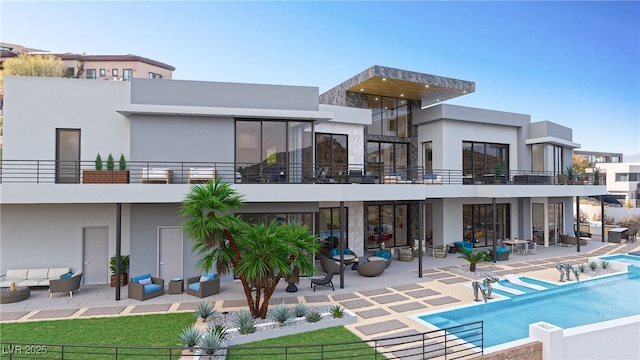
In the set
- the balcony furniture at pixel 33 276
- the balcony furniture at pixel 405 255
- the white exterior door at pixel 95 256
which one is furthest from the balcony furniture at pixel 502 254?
the balcony furniture at pixel 33 276

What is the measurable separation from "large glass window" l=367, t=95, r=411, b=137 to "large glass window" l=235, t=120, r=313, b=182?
24.6 feet

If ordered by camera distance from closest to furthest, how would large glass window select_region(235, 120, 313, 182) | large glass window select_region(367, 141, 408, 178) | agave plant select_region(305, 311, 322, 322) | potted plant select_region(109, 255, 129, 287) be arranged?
agave plant select_region(305, 311, 322, 322)
potted plant select_region(109, 255, 129, 287)
large glass window select_region(235, 120, 313, 182)
large glass window select_region(367, 141, 408, 178)

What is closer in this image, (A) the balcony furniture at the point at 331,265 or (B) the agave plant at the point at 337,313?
(B) the agave plant at the point at 337,313

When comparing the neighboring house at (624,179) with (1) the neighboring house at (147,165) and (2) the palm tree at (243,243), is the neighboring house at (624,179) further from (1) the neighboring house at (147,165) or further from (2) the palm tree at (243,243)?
(2) the palm tree at (243,243)

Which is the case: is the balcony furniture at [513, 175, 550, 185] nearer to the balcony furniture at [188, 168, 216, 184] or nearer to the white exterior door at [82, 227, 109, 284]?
the balcony furniture at [188, 168, 216, 184]

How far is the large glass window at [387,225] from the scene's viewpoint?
65.3 ft

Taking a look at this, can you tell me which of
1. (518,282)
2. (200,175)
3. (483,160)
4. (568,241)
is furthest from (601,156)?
(200,175)

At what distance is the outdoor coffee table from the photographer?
1080 centimetres

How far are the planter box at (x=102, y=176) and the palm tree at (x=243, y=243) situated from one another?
404 centimetres

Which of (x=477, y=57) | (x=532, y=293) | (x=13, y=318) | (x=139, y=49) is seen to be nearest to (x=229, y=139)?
(x=13, y=318)

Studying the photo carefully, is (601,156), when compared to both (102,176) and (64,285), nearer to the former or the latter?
(102,176)

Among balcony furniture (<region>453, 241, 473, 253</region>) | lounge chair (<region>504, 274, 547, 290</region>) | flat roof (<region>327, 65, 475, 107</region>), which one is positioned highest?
flat roof (<region>327, 65, 475, 107</region>)

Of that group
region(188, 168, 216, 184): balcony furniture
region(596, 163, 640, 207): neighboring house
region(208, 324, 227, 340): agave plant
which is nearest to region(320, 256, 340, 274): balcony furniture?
region(188, 168, 216, 184): balcony furniture

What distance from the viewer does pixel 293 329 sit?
870cm
